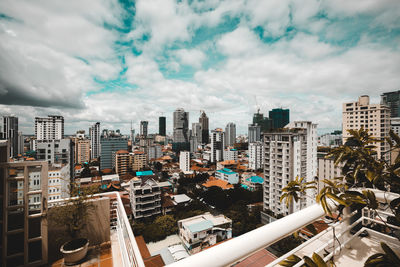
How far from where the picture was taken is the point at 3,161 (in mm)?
2076

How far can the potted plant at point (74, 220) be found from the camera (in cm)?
216

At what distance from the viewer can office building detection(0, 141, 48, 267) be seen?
2.02m

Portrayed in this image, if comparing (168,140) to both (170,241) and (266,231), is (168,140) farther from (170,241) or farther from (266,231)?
(266,231)

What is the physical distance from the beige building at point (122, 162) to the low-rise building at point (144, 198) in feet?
66.6

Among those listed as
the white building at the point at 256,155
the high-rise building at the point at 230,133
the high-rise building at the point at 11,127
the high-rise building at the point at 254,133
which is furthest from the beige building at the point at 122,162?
the high-rise building at the point at 254,133

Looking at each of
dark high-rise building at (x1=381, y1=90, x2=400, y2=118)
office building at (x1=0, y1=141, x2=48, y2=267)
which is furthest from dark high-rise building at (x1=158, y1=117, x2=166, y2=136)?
office building at (x1=0, y1=141, x2=48, y2=267)

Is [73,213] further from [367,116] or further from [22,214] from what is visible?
[367,116]

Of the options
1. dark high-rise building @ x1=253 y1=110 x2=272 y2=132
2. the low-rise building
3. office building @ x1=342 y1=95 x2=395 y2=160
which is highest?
dark high-rise building @ x1=253 y1=110 x2=272 y2=132

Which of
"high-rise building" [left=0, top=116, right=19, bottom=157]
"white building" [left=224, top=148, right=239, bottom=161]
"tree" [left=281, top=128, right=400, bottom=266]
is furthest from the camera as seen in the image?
"white building" [left=224, top=148, right=239, bottom=161]

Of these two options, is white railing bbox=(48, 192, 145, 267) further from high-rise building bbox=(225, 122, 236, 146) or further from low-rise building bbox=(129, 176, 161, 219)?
high-rise building bbox=(225, 122, 236, 146)

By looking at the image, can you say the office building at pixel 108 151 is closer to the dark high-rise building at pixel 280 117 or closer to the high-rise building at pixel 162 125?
the high-rise building at pixel 162 125

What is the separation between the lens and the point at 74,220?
231cm

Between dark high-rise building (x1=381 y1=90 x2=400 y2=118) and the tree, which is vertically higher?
dark high-rise building (x1=381 y1=90 x2=400 y2=118)

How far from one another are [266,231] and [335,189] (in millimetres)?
439
